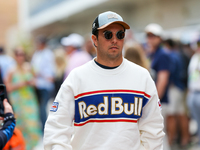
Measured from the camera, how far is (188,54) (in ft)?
25.8

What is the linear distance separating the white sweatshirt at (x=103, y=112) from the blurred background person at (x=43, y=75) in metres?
5.14

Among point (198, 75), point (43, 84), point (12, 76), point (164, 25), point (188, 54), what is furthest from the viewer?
point (164, 25)

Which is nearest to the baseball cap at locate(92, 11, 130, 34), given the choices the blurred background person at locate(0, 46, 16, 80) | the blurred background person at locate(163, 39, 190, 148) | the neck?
the neck

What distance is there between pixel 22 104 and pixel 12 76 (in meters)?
0.57

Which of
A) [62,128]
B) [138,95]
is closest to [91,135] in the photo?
[62,128]

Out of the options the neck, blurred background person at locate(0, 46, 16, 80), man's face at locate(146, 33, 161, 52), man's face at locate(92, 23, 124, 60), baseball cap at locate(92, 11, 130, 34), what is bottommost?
blurred background person at locate(0, 46, 16, 80)

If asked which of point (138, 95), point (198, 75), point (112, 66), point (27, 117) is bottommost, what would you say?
point (27, 117)

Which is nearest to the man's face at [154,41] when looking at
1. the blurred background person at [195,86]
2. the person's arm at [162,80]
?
the person's arm at [162,80]

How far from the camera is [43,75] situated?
8625 mm

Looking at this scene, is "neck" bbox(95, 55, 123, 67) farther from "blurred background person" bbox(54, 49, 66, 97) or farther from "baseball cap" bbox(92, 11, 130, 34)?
"blurred background person" bbox(54, 49, 66, 97)

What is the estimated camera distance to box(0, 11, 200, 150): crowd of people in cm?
602

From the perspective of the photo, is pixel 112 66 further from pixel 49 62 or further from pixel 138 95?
pixel 49 62

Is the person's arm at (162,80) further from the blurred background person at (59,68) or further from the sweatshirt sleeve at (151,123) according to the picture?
the sweatshirt sleeve at (151,123)

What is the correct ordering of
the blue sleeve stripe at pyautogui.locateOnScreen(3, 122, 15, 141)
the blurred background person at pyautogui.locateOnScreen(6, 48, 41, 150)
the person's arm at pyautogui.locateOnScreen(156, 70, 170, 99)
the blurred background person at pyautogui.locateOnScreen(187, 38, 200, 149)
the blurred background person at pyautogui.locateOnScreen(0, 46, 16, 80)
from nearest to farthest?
the blue sleeve stripe at pyautogui.locateOnScreen(3, 122, 15, 141), the person's arm at pyautogui.locateOnScreen(156, 70, 170, 99), the blurred background person at pyautogui.locateOnScreen(187, 38, 200, 149), the blurred background person at pyautogui.locateOnScreen(6, 48, 41, 150), the blurred background person at pyautogui.locateOnScreen(0, 46, 16, 80)
